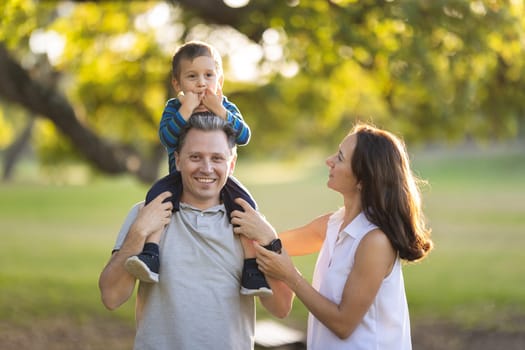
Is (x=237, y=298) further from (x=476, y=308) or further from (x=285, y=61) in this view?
(x=476, y=308)

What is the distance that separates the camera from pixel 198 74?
348cm

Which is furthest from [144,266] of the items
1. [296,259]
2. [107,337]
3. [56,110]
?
[296,259]

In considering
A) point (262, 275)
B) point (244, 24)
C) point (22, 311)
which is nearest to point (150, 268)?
point (262, 275)

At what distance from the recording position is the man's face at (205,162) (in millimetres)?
3076

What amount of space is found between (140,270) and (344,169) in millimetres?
1028

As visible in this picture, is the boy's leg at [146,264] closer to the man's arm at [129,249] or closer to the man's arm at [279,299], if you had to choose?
the man's arm at [129,249]

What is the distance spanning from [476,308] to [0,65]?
7.40 meters

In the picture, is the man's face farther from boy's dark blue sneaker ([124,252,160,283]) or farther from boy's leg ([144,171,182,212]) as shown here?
boy's dark blue sneaker ([124,252,160,283])

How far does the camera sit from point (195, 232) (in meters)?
3.11

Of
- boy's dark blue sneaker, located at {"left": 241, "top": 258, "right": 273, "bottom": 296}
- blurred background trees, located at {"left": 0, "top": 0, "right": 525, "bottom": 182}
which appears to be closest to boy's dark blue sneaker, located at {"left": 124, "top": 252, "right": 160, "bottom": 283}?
boy's dark blue sneaker, located at {"left": 241, "top": 258, "right": 273, "bottom": 296}

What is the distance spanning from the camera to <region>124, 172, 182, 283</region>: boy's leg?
2.91 m

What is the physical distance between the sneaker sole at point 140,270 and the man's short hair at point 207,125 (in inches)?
21.9

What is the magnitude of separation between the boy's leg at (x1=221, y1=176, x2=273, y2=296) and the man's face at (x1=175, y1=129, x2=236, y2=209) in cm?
9

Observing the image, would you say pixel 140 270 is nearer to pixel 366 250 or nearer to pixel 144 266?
pixel 144 266
